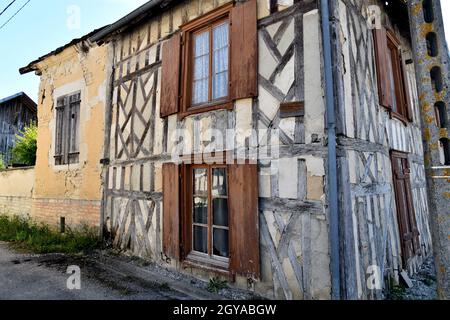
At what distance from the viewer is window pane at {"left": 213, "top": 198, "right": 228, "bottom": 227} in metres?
3.79

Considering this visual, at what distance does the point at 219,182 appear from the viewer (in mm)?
3885

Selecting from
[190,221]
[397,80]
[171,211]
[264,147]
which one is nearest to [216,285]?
[190,221]

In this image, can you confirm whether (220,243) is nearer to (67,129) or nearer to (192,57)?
(192,57)

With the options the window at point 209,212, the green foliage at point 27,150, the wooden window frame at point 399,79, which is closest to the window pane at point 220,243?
the window at point 209,212

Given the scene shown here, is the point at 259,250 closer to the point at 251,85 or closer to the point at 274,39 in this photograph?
the point at 251,85

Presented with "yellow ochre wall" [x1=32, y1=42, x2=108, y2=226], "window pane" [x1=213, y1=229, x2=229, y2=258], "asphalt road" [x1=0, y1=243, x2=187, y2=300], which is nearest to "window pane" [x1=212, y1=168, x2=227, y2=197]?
"window pane" [x1=213, y1=229, x2=229, y2=258]

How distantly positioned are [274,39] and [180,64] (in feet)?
5.45

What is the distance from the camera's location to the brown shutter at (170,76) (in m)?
4.38

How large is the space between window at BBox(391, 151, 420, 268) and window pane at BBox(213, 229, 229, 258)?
105 inches

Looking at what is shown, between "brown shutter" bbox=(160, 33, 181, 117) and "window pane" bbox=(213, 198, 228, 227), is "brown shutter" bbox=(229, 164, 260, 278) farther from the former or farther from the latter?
"brown shutter" bbox=(160, 33, 181, 117)

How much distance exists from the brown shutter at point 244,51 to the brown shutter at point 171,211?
1.53m

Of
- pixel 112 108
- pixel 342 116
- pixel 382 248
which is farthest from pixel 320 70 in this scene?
pixel 112 108

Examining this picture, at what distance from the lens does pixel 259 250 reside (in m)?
3.29

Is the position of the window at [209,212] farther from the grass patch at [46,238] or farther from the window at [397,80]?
the window at [397,80]
